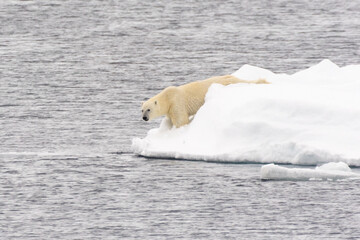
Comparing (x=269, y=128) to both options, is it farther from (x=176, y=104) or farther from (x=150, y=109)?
(x=150, y=109)

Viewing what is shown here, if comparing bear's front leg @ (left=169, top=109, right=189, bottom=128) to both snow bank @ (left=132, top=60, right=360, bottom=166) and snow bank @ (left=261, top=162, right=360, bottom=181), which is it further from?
snow bank @ (left=261, top=162, right=360, bottom=181)

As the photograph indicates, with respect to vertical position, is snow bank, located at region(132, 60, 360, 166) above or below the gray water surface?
above

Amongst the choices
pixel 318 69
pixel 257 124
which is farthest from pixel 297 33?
pixel 257 124

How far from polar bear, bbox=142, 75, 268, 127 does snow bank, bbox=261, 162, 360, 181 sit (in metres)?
2.39

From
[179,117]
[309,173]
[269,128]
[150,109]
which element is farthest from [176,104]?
[309,173]

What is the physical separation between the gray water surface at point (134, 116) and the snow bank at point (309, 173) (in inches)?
4.3

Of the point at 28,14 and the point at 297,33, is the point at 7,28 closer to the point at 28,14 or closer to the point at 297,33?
the point at 28,14

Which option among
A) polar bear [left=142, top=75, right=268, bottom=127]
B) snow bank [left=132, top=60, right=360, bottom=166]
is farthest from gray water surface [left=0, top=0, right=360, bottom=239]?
polar bear [left=142, top=75, right=268, bottom=127]

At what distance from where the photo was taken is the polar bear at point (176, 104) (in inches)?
673

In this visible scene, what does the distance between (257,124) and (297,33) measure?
55.3 ft

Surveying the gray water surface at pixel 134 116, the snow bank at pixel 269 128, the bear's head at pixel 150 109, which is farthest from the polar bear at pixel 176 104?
the gray water surface at pixel 134 116

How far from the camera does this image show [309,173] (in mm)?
15117

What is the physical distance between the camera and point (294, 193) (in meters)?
14.7

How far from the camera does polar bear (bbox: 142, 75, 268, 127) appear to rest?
17094mm
